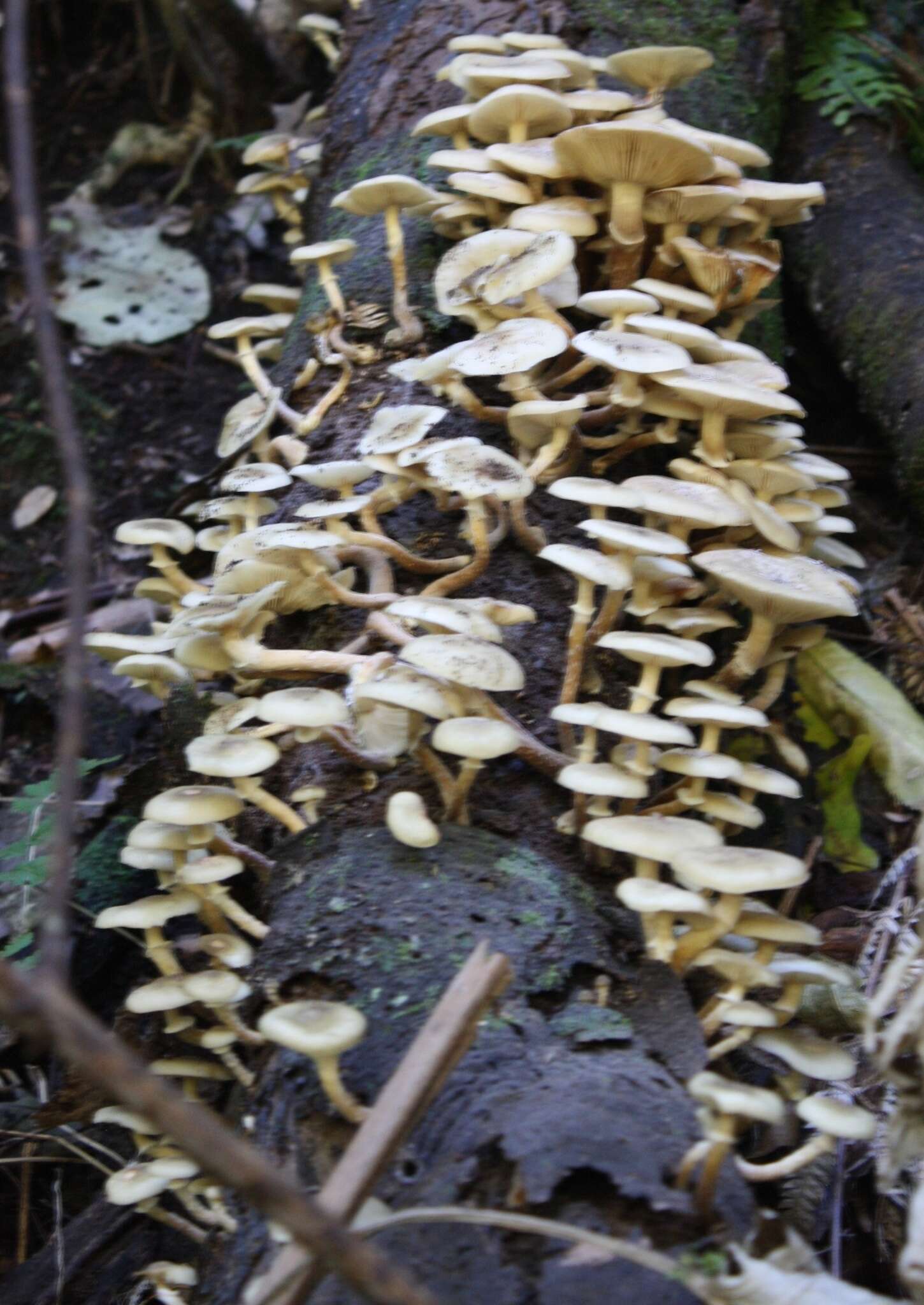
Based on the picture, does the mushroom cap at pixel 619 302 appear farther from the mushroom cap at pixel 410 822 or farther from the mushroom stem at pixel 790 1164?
the mushroom stem at pixel 790 1164

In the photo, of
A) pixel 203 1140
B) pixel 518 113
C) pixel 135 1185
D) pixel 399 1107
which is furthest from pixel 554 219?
pixel 135 1185

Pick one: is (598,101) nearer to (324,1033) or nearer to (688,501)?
(688,501)

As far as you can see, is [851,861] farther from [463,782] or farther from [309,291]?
[309,291]

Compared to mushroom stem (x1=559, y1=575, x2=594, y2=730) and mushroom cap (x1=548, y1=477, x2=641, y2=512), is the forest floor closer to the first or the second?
mushroom stem (x1=559, y1=575, x2=594, y2=730)

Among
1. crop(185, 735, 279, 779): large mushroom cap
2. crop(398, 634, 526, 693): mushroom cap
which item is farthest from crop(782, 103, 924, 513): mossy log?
crop(185, 735, 279, 779): large mushroom cap

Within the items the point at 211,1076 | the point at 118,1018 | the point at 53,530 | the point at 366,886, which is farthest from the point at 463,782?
the point at 53,530
